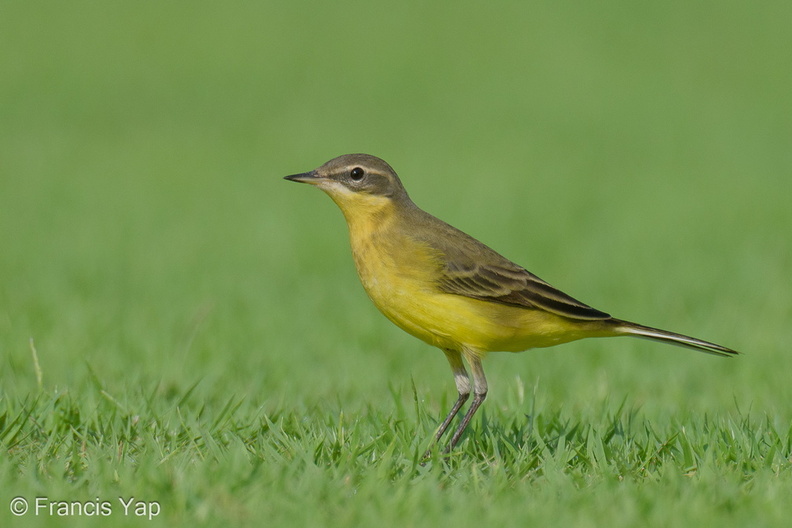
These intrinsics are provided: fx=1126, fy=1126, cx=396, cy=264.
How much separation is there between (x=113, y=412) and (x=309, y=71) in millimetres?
20834

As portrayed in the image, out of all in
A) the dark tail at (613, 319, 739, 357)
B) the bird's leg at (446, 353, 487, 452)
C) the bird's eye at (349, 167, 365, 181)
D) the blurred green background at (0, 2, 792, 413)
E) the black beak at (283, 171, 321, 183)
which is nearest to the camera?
the dark tail at (613, 319, 739, 357)

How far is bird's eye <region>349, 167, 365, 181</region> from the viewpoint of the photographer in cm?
703

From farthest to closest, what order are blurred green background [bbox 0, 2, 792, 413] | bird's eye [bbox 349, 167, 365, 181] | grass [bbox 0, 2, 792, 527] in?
1. blurred green background [bbox 0, 2, 792, 413]
2. bird's eye [bbox 349, 167, 365, 181]
3. grass [bbox 0, 2, 792, 527]

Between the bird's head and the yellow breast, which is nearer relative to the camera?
the yellow breast

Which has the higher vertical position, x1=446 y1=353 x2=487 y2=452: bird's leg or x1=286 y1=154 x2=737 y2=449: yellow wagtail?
x1=286 y1=154 x2=737 y2=449: yellow wagtail

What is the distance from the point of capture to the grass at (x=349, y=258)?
5.54 meters

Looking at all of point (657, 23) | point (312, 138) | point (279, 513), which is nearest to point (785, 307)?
point (279, 513)

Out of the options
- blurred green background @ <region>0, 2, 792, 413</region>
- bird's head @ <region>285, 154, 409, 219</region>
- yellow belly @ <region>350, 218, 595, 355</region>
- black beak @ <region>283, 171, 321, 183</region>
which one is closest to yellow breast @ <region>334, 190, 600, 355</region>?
yellow belly @ <region>350, 218, 595, 355</region>

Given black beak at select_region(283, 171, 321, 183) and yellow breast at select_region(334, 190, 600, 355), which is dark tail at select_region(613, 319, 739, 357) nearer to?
yellow breast at select_region(334, 190, 600, 355)

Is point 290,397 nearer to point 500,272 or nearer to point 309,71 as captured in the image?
point 500,272

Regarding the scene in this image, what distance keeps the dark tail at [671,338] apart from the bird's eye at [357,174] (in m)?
1.80

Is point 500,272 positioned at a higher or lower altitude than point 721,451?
higher

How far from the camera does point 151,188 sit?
16422 mm

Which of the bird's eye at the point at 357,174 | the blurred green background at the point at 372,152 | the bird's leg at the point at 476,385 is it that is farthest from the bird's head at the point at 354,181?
the blurred green background at the point at 372,152
